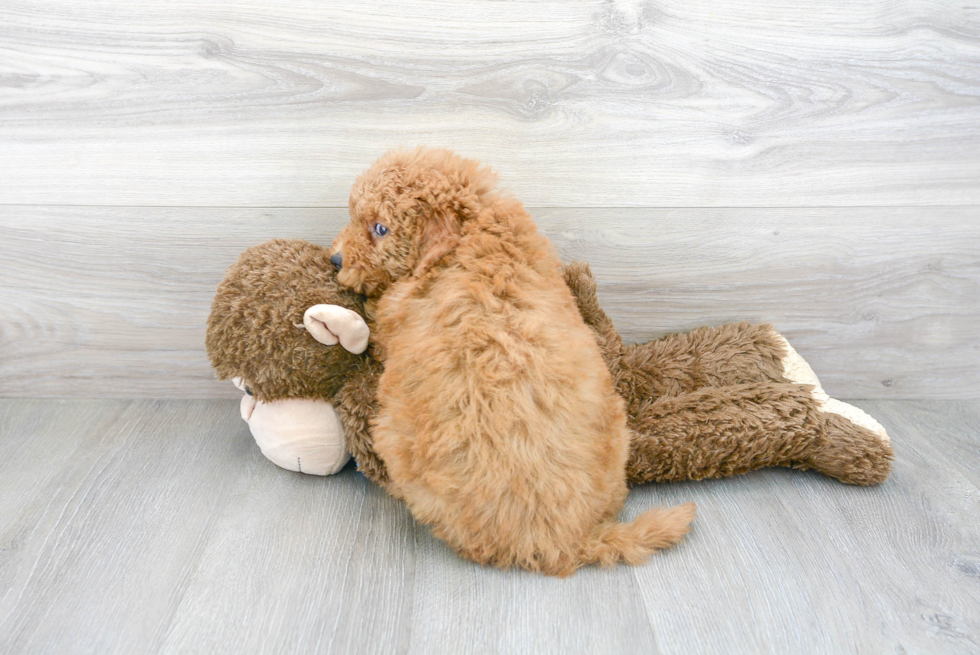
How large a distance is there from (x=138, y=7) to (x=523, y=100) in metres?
0.59

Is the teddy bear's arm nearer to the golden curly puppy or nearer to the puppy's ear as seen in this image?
the golden curly puppy

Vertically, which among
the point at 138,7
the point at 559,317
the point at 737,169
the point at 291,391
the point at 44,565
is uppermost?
the point at 138,7

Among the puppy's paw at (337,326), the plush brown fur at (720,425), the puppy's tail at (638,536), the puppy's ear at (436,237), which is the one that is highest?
the puppy's ear at (436,237)

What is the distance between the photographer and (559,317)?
816mm

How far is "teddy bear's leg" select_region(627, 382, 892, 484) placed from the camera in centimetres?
95

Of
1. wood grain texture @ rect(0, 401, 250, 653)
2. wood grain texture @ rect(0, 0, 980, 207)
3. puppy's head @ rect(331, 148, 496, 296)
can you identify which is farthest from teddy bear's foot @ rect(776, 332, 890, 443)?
wood grain texture @ rect(0, 401, 250, 653)

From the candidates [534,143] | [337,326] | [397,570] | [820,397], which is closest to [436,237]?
[337,326]

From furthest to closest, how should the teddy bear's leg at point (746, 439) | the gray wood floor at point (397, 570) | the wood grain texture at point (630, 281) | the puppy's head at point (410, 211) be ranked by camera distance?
the wood grain texture at point (630, 281), the teddy bear's leg at point (746, 439), the puppy's head at point (410, 211), the gray wood floor at point (397, 570)

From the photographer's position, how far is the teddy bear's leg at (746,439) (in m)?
0.95

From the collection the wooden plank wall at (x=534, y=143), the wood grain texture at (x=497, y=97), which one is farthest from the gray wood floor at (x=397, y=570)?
the wood grain texture at (x=497, y=97)

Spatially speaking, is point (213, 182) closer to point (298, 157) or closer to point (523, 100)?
point (298, 157)

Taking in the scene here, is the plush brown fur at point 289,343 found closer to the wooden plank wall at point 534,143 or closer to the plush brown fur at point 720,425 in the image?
the wooden plank wall at point 534,143

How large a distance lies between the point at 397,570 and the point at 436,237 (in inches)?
16.3

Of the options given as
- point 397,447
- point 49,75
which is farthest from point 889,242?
point 49,75
